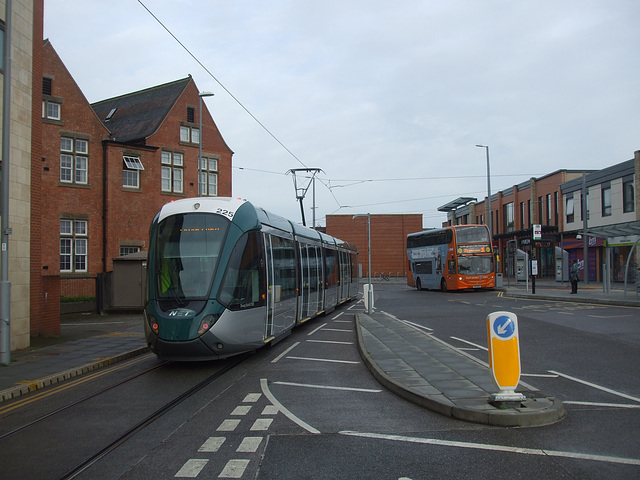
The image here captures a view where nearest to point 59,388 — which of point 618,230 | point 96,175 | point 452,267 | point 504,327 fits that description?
point 504,327

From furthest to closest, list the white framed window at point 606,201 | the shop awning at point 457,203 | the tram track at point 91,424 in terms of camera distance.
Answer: the shop awning at point 457,203 → the white framed window at point 606,201 → the tram track at point 91,424

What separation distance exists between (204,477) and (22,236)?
10.8 meters

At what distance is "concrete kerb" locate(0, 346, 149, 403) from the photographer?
27.4 feet

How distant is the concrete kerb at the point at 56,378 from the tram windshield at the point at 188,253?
82.5 inches

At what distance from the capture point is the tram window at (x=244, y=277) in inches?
393

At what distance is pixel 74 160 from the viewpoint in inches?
1129

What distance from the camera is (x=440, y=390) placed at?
754 centimetres

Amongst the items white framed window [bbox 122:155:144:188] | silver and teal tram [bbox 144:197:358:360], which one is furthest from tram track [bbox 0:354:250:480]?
white framed window [bbox 122:155:144:188]

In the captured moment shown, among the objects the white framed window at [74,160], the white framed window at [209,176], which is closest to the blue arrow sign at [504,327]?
the white framed window at [74,160]

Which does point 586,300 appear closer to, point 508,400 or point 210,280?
point 210,280

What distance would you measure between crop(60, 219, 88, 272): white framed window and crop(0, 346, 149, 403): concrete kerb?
17.7 metres

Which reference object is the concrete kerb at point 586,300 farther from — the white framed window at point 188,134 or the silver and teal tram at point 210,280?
the white framed window at point 188,134

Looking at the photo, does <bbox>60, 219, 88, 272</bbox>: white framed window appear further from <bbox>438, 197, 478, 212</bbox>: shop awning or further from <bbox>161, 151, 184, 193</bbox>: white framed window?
<bbox>438, 197, 478, 212</bbox>: shop awning

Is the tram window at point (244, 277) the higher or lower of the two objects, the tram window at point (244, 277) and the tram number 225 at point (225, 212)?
the lower
